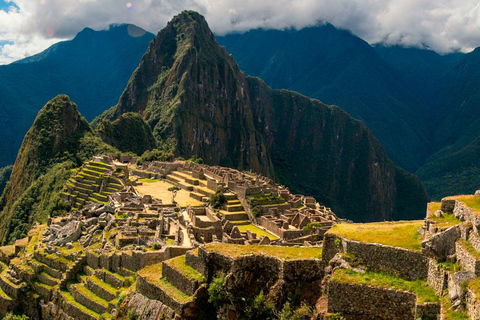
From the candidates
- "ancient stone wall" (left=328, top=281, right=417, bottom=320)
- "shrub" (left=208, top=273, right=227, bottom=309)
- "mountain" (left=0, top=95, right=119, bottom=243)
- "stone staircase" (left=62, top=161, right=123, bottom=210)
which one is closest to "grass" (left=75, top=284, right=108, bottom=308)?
"shrub" (left=208, top=273, right=227, bottom=309)

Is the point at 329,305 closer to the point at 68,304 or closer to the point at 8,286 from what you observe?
the point at 68,304

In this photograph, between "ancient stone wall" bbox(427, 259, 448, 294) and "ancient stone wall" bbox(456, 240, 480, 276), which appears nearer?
"ancient stone wall" bbox(456, 240, 480, 276)

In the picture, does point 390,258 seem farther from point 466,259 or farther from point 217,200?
point 217,200

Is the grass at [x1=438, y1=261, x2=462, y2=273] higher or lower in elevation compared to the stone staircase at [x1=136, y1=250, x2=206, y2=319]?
higher

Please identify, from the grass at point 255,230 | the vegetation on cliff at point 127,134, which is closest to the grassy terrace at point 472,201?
the grass at point 255,230

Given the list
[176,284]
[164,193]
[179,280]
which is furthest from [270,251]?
[164,193]

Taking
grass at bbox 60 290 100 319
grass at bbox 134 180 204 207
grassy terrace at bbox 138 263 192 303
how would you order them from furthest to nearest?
1. grass at bbox 134 180 204 207
2. grass at bbox 60 290 100 319
3. grassy terrace at bbox 138 263 192 303

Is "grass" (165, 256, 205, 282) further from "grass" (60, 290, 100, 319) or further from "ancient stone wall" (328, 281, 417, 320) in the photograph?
"grass" (60, 290, 100, 319)
